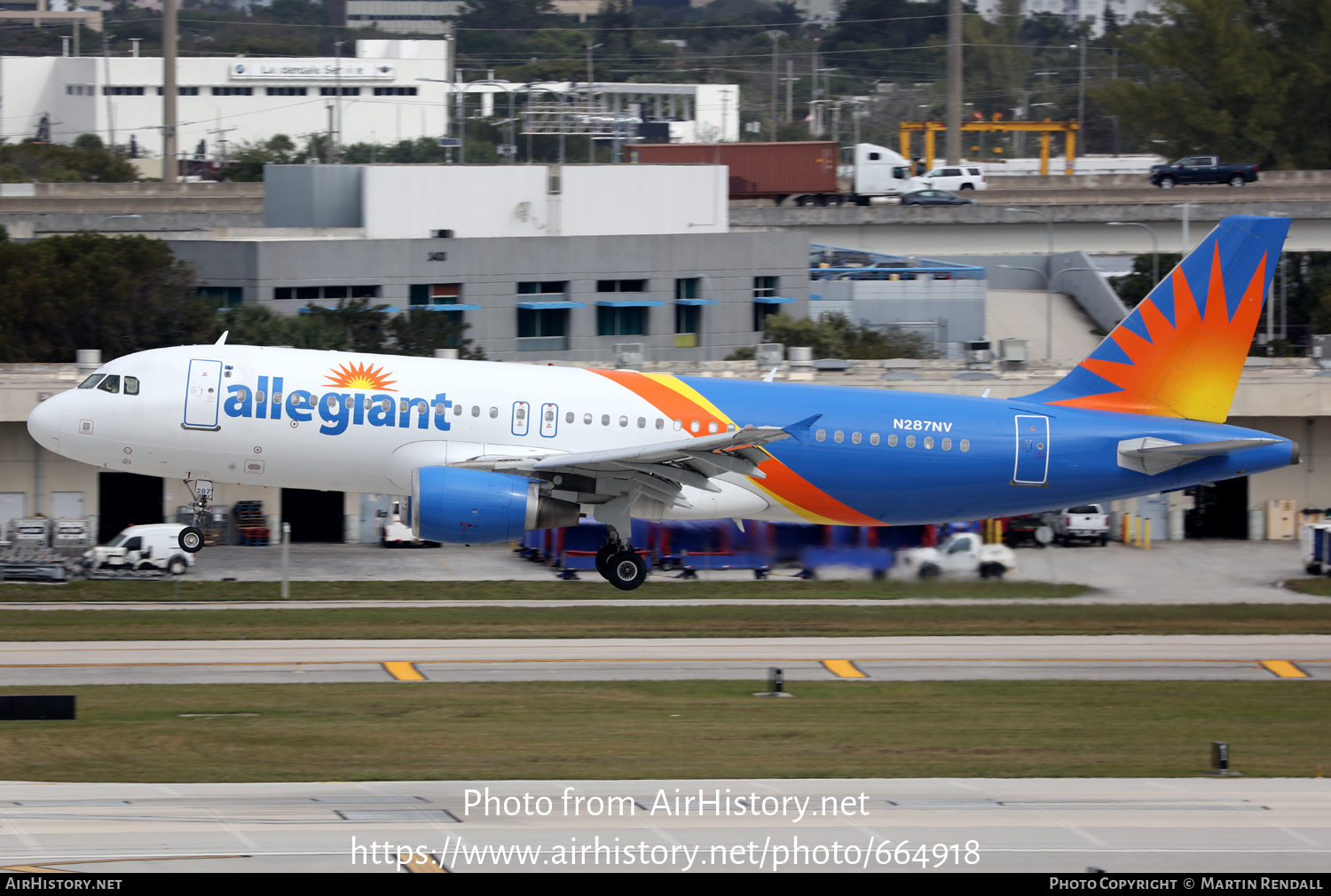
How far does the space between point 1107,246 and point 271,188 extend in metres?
53.1

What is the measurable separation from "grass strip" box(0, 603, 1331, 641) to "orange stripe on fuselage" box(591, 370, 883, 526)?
20.5 feet

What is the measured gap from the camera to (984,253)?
317 ft

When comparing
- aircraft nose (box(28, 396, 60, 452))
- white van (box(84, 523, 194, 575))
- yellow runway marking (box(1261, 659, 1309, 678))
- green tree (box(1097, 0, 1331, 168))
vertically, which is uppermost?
green tree (box(1097, 0, 1331, 168))

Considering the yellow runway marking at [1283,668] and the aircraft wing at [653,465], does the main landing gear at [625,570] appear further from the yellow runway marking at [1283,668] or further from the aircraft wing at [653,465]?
the yellow runway marking at [1283,668]

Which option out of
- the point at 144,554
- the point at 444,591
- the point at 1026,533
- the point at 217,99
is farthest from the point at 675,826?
the point at 217,99

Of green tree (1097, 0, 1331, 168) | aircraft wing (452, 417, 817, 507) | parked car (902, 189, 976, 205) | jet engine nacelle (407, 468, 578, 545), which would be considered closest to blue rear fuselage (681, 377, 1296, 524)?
aircraft wing (452, 417, 817, 507)

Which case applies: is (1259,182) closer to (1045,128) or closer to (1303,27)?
(1045,128)

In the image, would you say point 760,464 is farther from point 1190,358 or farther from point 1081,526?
point 1081,526

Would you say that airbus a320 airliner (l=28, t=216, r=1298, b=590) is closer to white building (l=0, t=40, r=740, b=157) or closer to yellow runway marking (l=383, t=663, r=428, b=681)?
yellow runway marking (l=383, t=663, r=428, b=681)

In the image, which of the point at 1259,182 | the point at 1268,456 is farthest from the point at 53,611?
the point at 1259,182

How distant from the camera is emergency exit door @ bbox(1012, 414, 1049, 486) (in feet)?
107

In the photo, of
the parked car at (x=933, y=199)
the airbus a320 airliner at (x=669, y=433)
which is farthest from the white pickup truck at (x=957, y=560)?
the parked car at (x=933, y=199)

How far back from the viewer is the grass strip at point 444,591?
42031 millimetres

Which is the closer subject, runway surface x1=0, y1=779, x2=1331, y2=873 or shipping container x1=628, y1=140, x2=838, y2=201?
runway surface x1=0, y1=779, x2=1331, y2=873
